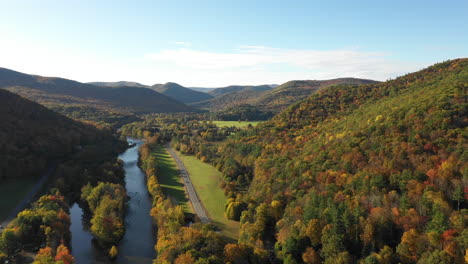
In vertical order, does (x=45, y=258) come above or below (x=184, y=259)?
below

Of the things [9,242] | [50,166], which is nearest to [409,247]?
[9,242]

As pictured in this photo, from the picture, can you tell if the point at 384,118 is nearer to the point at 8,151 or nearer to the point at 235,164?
the point at 235,164

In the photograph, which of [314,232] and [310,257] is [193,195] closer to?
[314,232]

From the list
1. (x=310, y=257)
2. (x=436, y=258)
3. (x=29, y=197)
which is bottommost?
(x=29, y=197)

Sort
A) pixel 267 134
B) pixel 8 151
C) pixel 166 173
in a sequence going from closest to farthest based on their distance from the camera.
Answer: pixel 8 151
pixel 166 173
pixel 267 134

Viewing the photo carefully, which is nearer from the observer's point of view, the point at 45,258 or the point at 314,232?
the point at 45,258

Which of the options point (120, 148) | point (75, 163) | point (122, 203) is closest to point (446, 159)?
point (122, 203)
